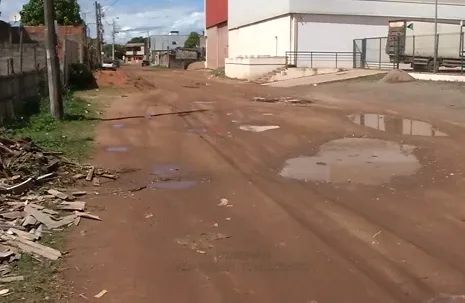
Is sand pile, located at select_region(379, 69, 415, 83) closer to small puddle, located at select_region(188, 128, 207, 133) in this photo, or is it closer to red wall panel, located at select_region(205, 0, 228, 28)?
small puddle, located at select_region(188, 128, 207, 133)

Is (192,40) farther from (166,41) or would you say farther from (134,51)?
(134,51)

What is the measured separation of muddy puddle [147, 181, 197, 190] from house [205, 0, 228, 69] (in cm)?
6751

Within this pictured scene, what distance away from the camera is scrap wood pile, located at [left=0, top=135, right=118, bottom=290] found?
20.4ft

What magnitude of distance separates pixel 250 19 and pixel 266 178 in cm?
5264

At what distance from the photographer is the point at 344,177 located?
10.0 metres

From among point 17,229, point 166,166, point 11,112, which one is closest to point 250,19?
point 11,112

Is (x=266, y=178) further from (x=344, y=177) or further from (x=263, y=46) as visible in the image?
(x=263, y=46)

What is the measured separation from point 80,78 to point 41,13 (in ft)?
158

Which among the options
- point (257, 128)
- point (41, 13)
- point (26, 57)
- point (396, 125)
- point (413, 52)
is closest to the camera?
point (257, 128)

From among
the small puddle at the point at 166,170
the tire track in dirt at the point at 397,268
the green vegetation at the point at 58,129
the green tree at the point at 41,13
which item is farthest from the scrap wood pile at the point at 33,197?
the green tree at the point at 41,13

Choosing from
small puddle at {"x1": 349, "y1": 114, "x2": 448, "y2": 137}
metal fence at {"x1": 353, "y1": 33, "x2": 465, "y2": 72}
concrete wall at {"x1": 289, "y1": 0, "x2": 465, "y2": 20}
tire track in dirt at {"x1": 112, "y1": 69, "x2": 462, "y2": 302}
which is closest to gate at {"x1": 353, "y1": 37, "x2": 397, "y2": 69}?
metal fence at {"x1": 353, "y1": 33, "x2": 465, "y2": 72}

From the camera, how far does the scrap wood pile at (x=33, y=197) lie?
20.4ft

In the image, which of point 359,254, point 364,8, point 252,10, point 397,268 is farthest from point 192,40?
point 397,268

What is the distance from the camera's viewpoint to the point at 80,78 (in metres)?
Answer: 32.9
